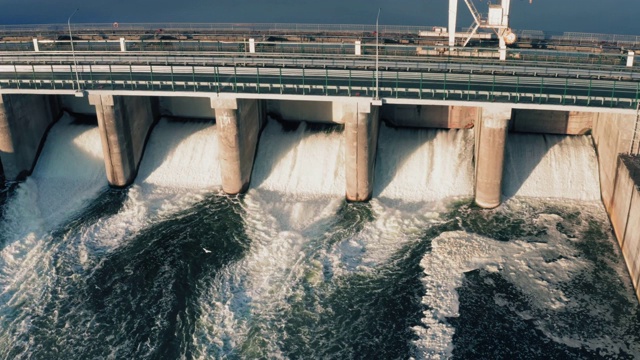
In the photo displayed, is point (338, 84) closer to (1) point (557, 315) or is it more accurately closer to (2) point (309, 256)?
(2) point (309, 256)

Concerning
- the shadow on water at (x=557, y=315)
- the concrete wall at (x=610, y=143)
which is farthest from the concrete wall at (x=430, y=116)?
the shadow on water at (x=557, y=315)

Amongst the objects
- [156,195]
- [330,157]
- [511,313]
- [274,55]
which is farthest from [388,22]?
[511,313]

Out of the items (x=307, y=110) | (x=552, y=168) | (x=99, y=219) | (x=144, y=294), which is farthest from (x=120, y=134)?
(x=552, y=168)

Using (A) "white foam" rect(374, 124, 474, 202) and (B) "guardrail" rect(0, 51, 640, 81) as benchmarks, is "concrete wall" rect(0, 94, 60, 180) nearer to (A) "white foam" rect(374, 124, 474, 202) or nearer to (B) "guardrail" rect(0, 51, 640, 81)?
(B) "guardrail" rect(0, 51, 640, 81)

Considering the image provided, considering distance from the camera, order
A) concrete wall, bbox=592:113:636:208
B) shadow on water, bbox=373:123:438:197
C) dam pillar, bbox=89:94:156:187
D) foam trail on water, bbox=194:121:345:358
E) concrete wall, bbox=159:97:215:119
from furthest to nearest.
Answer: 1. concrete wall, bbox=159:97:215:119
2. shadow on water, bbox=373:123:438:197
3. dam pillar, bbox=89:94:156:187
4. concrete wall, bbox=592:113:636:208
5. foam trail on water, bbox=194:121:345:358

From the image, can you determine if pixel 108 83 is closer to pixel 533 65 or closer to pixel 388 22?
pixel 533 65

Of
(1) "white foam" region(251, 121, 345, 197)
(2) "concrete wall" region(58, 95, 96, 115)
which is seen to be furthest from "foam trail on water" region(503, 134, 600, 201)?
(2) "concrete wall" region(58, 95, 96, 115)
